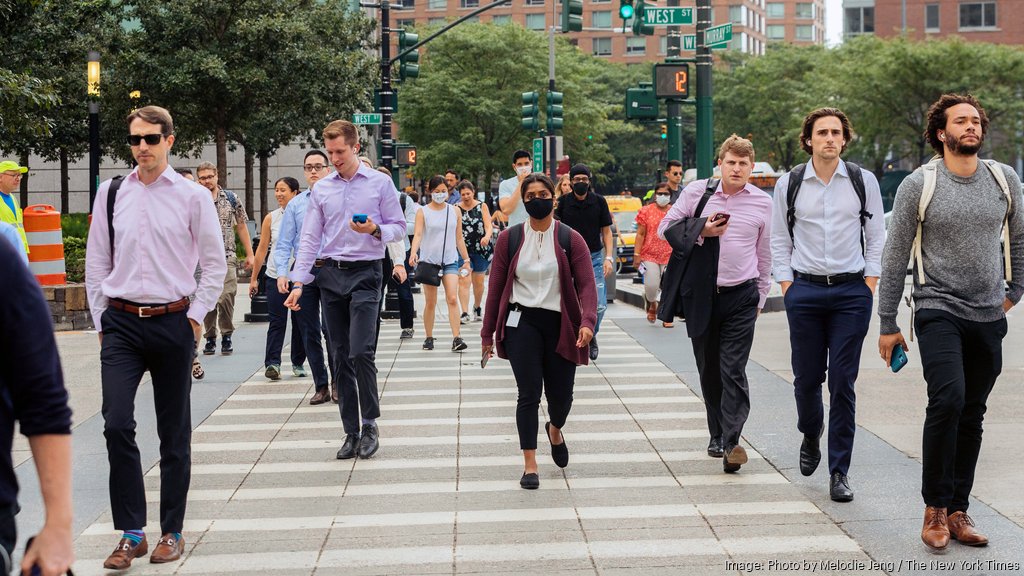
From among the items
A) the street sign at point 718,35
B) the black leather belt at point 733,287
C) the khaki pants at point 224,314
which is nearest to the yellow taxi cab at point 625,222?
the street sign at point 718,35

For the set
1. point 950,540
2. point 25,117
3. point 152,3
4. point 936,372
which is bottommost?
point 950,540

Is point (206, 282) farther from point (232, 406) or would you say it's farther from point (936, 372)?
point (232, 406)

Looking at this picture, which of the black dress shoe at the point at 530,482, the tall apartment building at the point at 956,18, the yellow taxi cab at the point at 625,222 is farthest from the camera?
the tall apartment building at the point at 956,18

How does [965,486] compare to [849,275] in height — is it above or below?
below

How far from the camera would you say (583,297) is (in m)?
6.89

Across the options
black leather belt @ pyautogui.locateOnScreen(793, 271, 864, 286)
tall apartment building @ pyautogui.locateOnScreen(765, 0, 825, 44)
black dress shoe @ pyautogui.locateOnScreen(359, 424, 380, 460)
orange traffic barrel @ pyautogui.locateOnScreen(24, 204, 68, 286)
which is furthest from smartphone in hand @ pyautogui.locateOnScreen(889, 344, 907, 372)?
tall apartment building @ pyautogui.locateOnScreen(765, 0, 825, 44)

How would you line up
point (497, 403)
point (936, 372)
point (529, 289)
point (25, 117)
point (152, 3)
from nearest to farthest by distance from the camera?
1. point (936, 372)
2. point (529, 289)
3. point (497, 403)
4. point (25, 117)
5. point (152, 3)

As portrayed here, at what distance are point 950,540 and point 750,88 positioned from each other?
70.0m

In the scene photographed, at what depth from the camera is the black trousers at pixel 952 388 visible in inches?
209

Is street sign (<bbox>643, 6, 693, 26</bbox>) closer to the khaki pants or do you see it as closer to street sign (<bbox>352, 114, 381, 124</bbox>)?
the khaki pants

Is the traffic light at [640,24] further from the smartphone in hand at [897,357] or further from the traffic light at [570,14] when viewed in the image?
the smartphone in hand at [897,357]

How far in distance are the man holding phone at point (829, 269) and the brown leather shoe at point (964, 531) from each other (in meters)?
0.78

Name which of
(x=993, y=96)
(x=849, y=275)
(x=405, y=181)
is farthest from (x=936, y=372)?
(x=405, y=181)

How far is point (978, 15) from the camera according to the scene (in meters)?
78.7
